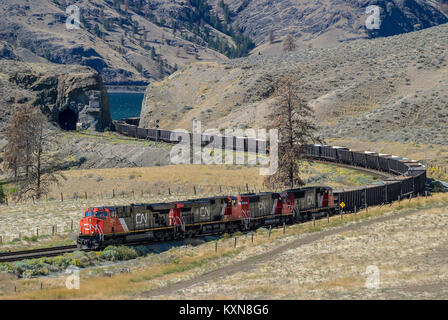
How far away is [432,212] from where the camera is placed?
47594mm

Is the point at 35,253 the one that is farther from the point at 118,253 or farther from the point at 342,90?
the point at 342,90

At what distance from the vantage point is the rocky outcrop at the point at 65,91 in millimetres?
119625

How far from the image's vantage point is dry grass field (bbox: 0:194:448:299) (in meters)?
29.1

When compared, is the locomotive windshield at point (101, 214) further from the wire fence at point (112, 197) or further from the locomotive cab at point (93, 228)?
the wire fence at point (112, 197)

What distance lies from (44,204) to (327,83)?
7929 centimetres

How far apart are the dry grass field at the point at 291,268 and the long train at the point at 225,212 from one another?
1817 millimetres

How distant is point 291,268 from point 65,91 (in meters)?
96.7

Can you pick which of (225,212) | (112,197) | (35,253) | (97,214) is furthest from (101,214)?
(112,197)

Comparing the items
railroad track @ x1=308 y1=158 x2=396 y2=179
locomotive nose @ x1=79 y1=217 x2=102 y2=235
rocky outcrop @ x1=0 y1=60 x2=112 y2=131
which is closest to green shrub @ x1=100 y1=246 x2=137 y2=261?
locomotive nose @ x1=79 y1=217 x2=102 y2=235

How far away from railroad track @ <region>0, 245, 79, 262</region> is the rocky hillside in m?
63.4

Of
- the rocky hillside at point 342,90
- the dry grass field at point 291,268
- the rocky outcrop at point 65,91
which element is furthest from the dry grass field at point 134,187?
the rocky outcrop at point 65,91

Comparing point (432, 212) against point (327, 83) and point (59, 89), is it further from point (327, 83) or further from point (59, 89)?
point (59, 89)

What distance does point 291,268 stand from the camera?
113 feet

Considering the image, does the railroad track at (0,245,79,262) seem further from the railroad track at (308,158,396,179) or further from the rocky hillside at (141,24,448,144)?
the rocky hillside at (141,24,448,144)
